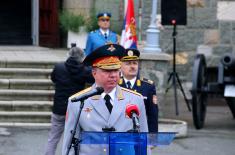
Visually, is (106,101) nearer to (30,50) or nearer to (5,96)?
(5,96)

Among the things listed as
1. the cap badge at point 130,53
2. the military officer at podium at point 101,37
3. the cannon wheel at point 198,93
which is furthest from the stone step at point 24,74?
the cap badge at point 130,53

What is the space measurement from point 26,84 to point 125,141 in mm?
9028

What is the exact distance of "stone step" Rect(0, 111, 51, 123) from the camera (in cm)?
1273

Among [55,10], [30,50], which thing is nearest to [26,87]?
[30,50]

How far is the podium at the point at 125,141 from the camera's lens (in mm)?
4766

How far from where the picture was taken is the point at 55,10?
1795 cm

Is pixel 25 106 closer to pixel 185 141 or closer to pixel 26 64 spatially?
pixel 26 64

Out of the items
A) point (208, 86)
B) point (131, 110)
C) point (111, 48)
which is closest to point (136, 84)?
point (111, 48)

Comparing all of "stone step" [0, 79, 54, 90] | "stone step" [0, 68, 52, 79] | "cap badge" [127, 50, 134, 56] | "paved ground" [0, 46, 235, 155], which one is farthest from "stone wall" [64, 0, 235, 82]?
"cap badge" [127, 50, 134, 56]

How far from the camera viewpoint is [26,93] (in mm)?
13367

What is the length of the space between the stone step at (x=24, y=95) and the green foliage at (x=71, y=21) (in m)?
4.11

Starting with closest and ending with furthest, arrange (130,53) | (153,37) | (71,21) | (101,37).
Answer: (130,53), (101,37), (153,37), (71,21)

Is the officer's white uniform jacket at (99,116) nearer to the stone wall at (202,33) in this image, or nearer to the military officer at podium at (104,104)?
the military officer at podium at (104,104)

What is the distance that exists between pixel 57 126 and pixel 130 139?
466cm
